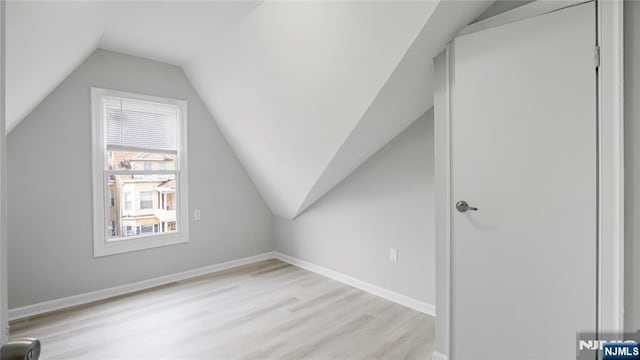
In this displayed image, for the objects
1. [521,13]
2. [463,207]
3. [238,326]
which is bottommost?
[238,326]

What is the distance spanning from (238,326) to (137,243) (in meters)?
1.61

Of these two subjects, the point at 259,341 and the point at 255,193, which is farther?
the point at 255,193

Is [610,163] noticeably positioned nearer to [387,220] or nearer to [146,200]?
[387,220]

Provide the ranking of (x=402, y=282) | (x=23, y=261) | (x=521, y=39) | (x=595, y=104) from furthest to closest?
1. (x=402, y=282)
2. (x=23, y=261)
3. (x=521, y=39)
4. (x=595, y=104)

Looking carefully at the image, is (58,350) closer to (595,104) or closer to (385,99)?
(385,99)

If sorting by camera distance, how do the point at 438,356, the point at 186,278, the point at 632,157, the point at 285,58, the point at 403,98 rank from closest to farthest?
the point at 632,157 → the point at 438,356 → the point at 403,98 → the point at 285,58 → the point at 186,278

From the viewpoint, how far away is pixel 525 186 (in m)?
1.73

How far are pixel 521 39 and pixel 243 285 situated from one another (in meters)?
3.21

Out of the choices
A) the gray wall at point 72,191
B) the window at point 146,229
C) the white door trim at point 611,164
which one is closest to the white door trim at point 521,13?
the white door trim at point 611,164

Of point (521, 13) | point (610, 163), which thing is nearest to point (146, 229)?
point (521, 13)

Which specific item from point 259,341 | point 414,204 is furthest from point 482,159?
point 259,341

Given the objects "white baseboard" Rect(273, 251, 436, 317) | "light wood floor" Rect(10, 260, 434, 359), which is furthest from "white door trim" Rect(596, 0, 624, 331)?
"white baseboard" Rect(273, 251, 436, 317)

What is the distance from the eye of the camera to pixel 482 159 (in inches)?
73.4

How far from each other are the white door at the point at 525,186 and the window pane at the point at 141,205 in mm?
3107
